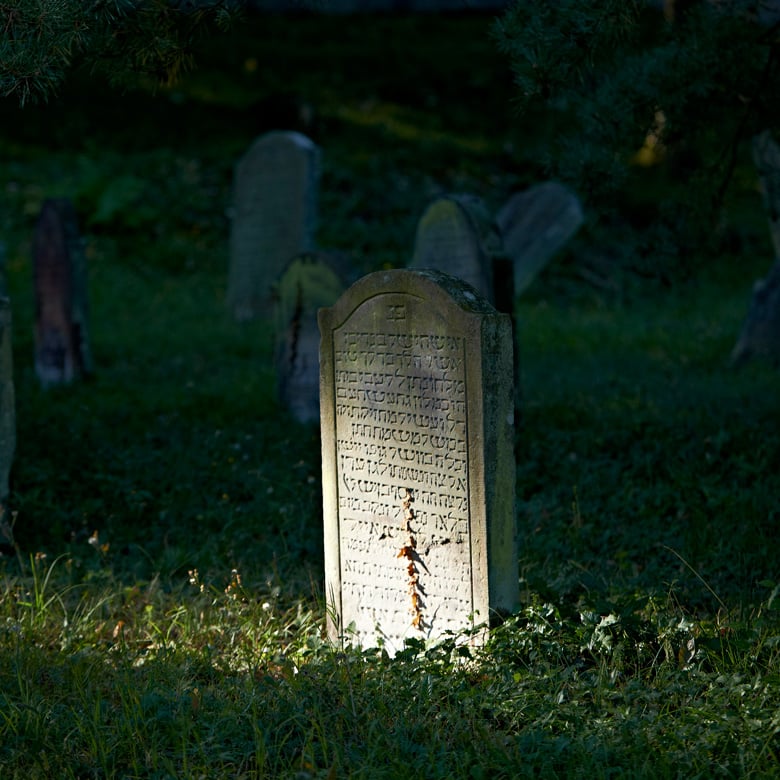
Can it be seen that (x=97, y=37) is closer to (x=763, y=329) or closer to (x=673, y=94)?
(x=673, y=94)

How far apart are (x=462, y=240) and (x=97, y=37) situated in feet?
11.6

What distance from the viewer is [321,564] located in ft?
18.9

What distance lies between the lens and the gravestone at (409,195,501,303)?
7746 mm

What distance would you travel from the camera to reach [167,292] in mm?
14016

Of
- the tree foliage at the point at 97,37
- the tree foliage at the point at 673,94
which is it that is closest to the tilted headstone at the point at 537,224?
the tree foliage at the point at 673,94

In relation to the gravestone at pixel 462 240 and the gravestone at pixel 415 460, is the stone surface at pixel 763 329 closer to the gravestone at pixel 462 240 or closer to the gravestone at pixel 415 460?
the gravestone at pixel 462 240

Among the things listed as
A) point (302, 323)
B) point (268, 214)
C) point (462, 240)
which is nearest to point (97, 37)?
point (462, 240)

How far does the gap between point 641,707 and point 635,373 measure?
6.25 metres

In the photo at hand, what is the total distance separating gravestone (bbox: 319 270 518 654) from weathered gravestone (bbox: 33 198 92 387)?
5.49 meters

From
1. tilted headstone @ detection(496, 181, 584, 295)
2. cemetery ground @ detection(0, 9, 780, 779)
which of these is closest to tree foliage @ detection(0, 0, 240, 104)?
cemetery ground @ detection(0, 9, 780, 779)

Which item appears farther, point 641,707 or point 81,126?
point 81,126

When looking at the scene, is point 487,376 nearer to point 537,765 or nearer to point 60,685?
point 537,765

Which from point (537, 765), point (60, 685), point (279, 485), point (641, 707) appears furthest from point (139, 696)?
point (279, 485)

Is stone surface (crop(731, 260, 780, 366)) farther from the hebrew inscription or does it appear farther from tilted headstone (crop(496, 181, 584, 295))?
the hebrew inscription
